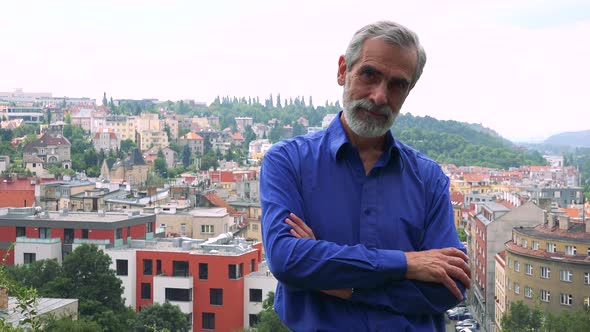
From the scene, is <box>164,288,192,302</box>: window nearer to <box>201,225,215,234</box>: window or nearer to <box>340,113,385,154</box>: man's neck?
<box>201,225,215,234</box>: window

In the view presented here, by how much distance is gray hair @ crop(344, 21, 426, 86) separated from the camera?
246 cm

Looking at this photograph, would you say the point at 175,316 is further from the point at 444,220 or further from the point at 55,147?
the point at 55,147

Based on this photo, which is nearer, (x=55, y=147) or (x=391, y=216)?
(x=391, y=216)

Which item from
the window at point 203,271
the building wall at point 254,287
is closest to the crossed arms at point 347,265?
the building wall at point 254,287

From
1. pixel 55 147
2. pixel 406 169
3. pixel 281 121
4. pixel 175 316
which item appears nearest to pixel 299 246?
pixel 406 169

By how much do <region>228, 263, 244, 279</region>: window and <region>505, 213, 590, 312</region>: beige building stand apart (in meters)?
8.41

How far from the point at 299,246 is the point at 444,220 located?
53 cm

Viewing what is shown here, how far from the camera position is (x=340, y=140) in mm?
2561

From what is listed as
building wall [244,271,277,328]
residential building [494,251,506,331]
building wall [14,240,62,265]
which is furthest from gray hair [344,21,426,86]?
residential building [494,251,506,331]

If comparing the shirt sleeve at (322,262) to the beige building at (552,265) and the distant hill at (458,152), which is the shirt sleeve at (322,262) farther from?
the distant hill at (458,152)

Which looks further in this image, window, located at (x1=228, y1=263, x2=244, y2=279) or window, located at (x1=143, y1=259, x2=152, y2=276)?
window, located at (x1=143, y1=259, x2=152, y2=276)

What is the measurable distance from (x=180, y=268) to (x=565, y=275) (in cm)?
1135

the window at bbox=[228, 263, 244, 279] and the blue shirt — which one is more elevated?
the blue shirt

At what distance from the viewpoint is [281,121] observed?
516ft
